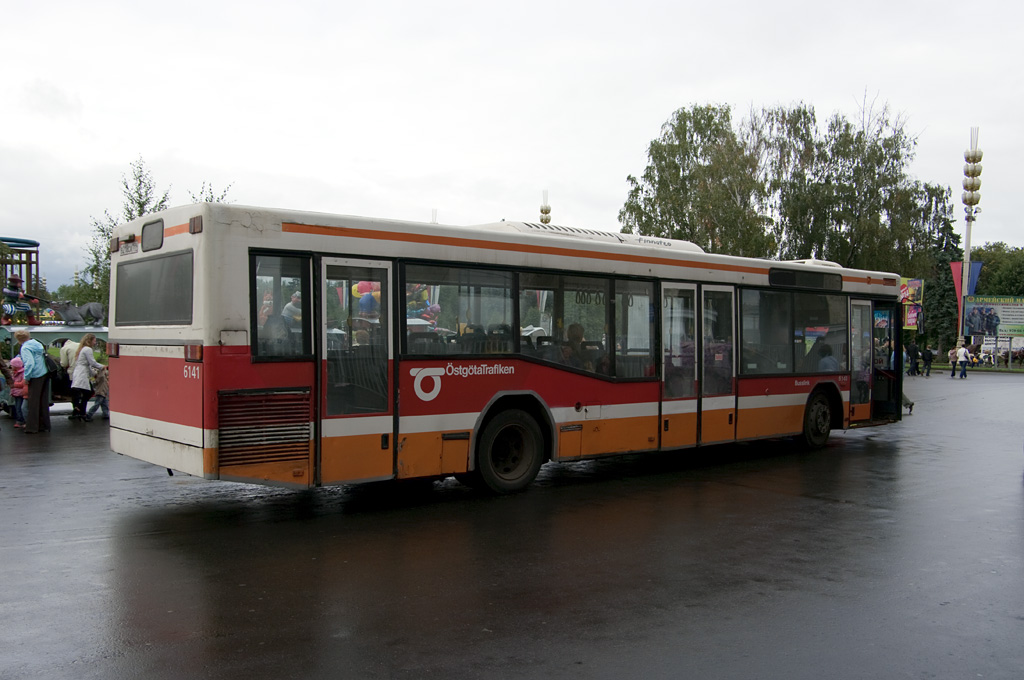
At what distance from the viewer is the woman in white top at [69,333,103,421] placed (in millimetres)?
16266

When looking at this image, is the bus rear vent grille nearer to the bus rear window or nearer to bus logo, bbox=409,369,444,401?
the bus rear window

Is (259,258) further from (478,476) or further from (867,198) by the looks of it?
(867,198)

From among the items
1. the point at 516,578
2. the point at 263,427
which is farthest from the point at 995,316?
the point at 263,427

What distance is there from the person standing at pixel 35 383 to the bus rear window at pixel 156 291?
21.4 feet

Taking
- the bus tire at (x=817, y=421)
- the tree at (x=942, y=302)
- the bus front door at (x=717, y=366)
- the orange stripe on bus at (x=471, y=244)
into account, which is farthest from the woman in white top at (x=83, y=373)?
the tree at (x=942, y=302)

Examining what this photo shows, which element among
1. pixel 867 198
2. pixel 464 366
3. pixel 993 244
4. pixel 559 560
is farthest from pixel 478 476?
pixel 993 244

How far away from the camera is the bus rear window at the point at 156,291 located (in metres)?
7.88

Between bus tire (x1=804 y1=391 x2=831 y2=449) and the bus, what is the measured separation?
4.57ft

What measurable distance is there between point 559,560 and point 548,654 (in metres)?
2.09

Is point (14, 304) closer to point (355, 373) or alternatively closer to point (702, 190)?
point (355, 373)

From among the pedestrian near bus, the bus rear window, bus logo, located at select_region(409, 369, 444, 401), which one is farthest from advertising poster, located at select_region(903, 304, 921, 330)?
the bus rear window

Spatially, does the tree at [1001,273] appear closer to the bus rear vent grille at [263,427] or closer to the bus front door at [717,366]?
the bus front door at [717,366]

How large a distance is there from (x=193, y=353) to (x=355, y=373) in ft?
5.02

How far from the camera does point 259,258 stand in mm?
7824
